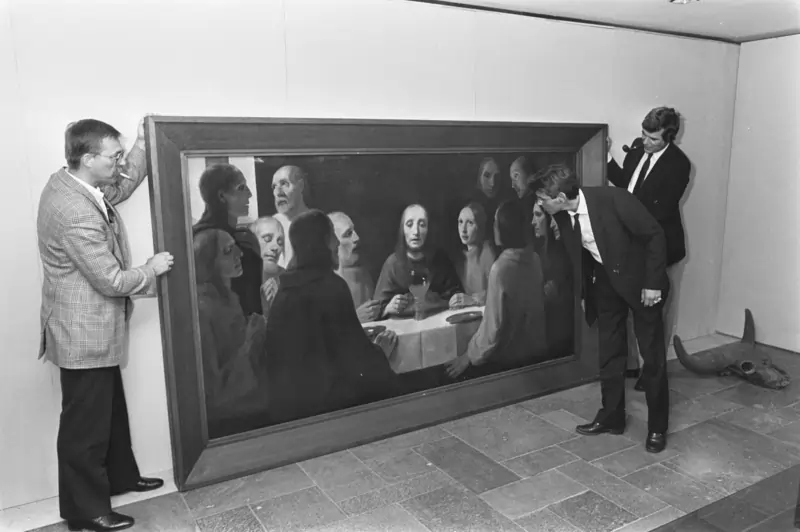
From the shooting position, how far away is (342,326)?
136 inches

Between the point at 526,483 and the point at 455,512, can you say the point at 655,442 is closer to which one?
the point at 526,483

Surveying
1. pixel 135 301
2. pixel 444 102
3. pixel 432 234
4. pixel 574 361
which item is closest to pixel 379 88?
pixel 444 102

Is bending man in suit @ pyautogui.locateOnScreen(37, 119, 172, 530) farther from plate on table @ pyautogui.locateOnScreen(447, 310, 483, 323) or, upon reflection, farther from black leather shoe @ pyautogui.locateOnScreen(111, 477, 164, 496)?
plate on table @ pyautogui.locateOnScreen(447, 310, 483, 323)

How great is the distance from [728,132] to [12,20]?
4.77 metres

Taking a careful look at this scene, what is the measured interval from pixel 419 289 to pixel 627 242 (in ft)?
3.68

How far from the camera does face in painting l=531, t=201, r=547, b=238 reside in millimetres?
4039

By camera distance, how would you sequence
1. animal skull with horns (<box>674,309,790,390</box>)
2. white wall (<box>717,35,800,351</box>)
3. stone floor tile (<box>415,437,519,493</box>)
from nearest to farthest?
stone floor tile (<box>415,437,519,493</box>)
animal skull with horns (<box>674,309,790,390</box>)
white wall (<box>717,35,800,351</box>)

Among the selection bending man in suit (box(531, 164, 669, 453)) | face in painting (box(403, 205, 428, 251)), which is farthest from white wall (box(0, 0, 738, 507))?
bending man in suit (box(531, 164, 669, 453))

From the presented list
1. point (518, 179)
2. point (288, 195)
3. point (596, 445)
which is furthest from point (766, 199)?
point (288, 195)

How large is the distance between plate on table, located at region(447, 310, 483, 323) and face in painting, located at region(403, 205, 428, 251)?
472 mm

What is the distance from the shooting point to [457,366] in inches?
152

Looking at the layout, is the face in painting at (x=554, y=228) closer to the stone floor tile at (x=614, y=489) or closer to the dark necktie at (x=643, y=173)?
the dark necktie at (x=643, y=173)

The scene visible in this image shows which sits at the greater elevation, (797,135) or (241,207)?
(797,135)

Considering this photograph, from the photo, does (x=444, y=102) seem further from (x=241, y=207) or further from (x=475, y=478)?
(x=475, y=478)
